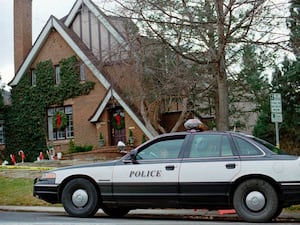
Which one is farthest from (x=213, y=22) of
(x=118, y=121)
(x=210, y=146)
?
(x=118, y=121)

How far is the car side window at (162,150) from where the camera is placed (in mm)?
10242

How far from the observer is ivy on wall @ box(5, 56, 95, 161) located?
105ft

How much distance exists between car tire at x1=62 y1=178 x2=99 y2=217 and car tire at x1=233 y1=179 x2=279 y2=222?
8.63 ft

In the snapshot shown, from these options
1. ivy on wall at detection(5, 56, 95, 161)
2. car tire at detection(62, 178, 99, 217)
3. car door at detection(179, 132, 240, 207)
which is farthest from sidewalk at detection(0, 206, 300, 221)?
ivy on wall at detection(5, 56, 95, 161)

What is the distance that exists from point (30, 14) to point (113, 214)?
82.5ft

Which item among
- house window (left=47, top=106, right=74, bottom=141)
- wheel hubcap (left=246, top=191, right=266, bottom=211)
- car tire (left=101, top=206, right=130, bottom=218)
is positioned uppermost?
house window (left=47, top=106, right=74, bottom=141)

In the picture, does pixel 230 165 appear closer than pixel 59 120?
Yes

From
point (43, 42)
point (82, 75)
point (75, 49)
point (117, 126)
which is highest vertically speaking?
point (43, 42)

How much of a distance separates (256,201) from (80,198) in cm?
325

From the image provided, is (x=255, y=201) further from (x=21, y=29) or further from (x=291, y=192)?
(x=21, y=29)

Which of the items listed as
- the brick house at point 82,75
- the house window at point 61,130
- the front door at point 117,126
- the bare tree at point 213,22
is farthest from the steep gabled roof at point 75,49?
the bare tree at point 213,22

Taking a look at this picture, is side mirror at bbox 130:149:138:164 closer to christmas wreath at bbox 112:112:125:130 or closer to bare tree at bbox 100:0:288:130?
bare tree at bbox 100:0:288:130

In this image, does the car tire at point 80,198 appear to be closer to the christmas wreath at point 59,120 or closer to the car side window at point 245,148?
the car side window at point 245,148

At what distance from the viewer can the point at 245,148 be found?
983cm
